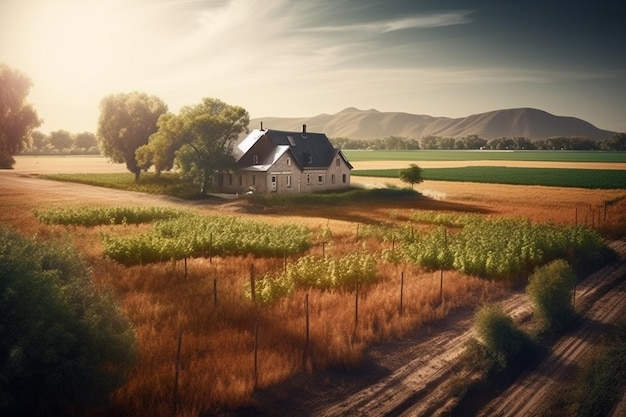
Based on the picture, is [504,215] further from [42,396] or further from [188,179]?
[42,396]

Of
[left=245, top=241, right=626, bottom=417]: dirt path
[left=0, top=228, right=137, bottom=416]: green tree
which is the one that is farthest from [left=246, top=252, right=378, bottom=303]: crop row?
[left=0, top=228, right=137, bottom=416]: green tree

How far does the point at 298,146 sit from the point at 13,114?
1382 inches

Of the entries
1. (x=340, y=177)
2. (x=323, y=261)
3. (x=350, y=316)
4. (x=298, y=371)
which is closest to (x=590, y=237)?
(x=323, y=261)

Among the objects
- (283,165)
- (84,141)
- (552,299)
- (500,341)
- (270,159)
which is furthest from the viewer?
(84,141)

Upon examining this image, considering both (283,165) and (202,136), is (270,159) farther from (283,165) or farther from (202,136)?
(202,136)

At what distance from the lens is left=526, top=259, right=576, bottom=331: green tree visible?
53.4ft

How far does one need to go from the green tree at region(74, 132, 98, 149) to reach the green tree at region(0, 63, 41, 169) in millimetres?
134096

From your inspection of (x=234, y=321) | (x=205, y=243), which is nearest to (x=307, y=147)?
(x=205, y=243)

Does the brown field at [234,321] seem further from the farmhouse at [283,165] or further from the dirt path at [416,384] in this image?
Answer: the farmhouse at [283,165]

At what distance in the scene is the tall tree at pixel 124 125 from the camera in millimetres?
67250

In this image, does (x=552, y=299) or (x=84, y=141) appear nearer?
(x=552, y=299)

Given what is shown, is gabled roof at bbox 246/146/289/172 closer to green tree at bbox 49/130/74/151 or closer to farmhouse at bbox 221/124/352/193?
farmhouse at bbox 221/124/352/193

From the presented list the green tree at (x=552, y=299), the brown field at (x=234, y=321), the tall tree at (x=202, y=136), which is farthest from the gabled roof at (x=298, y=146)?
the green tree at (x=552, y=299)

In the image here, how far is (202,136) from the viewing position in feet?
182
